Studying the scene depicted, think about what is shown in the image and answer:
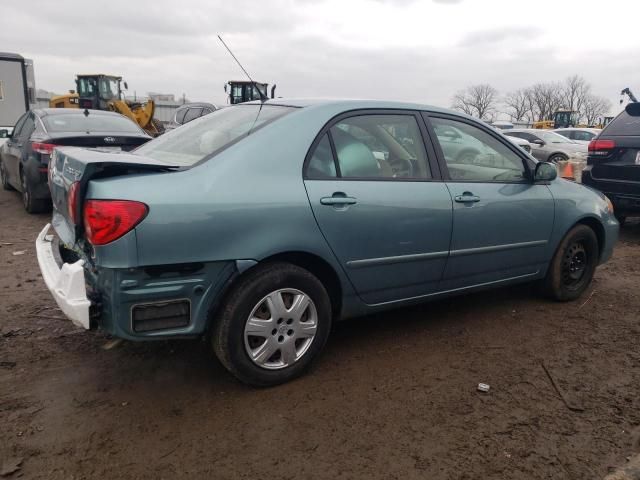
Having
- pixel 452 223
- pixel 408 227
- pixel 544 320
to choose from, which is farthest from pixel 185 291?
pixel 544 320

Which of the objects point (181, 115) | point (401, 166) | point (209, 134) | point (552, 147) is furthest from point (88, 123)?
point (552, 147)

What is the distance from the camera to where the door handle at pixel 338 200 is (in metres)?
2.87

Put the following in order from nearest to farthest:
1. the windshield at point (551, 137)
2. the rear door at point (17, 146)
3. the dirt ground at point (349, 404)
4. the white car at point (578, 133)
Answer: the dirt ground at point (349, 404)
the rear door at point (17, 146)
the windshield at point (551, 137)
the white car at point (578, 133)

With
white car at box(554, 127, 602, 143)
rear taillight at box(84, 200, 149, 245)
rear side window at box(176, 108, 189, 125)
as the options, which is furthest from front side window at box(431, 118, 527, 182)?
white car at box(554, 127, 602, 143)

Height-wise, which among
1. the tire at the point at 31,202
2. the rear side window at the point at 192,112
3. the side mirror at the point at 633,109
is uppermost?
the side mirror at the point at 633,109

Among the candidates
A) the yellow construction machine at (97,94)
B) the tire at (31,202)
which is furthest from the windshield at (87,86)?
the tire at (31,202)

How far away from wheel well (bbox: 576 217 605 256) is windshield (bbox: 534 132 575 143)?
542 inches

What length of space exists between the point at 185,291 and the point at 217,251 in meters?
0.24

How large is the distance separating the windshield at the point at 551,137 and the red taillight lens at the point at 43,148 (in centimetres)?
1504

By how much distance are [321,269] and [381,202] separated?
1.68 feet

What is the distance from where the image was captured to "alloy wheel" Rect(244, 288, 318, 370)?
276 cm

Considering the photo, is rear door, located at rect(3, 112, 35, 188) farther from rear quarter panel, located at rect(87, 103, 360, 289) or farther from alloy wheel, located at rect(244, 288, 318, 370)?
alloy wheel, located at rect(244, 288, 318, 370)

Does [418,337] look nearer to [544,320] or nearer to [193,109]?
[544,320]

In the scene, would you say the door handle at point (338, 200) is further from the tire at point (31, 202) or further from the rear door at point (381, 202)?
the tire at point (31, 202)
